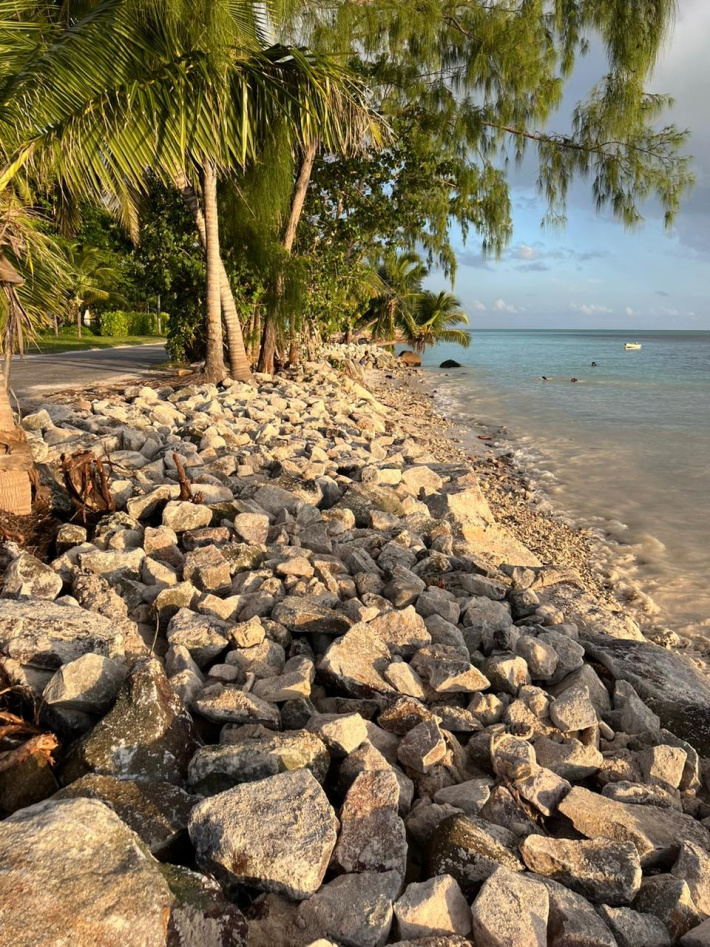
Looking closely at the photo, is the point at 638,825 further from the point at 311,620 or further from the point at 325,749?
the point at 311,620

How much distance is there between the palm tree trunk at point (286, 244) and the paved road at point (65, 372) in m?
Answer: 2.21

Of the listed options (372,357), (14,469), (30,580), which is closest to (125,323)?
(372,357)

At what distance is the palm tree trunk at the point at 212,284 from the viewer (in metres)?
9.55

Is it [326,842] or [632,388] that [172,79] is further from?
[632,388]

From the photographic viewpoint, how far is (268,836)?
1796mm

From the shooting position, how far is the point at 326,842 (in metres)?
1.83

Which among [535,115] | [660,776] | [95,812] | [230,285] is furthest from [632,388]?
[95,812]

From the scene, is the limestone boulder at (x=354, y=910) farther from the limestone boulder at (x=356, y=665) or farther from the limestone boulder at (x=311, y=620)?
the limestone boulder at (x=311, y=620)

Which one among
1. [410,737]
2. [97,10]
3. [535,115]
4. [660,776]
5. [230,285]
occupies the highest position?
[535,115]

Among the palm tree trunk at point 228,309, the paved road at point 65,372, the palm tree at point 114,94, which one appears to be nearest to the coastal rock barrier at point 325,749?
the palm tree at point 114,94

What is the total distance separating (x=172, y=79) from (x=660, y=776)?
20.1 feet

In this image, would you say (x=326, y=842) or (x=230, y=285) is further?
(x=230, y=285)

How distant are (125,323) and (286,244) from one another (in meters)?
22.5

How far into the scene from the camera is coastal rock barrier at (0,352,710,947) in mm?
1676
